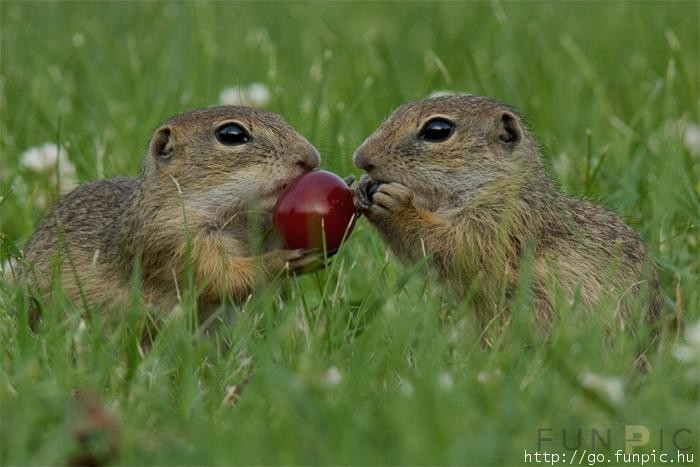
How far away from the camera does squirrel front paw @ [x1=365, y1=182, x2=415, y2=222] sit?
181 inches

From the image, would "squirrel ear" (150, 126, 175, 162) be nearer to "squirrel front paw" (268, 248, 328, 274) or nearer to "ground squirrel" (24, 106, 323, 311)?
"ground squirrel" (24, 106, 323, 311)

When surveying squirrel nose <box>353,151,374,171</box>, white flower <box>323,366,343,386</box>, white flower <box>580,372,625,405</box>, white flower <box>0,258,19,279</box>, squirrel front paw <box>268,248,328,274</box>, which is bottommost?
white flower <box>580,372,625,405</box>

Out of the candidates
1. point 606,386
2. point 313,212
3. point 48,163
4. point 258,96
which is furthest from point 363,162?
point 258,96

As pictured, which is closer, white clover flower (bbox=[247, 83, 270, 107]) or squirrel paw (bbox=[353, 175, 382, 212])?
squirrel paw (bbox=[353, 175, 382, 212])

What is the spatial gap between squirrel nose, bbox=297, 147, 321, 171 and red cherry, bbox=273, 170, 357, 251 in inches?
3.5

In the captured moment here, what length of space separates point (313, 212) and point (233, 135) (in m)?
0.57

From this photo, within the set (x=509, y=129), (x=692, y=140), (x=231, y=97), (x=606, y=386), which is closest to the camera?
(x=606, y=386)

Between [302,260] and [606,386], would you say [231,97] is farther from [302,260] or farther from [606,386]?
[606,386]

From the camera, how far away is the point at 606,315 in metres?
4.25

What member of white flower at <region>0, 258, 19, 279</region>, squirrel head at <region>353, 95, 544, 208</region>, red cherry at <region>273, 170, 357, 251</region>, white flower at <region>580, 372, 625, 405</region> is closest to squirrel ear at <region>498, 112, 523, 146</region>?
squirrel head at <region>353, 95, 544, 208</region>

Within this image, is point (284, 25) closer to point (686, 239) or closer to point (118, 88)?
point (118, 88)

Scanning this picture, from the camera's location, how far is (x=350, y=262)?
16.4 ft

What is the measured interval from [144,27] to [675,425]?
6.34 m

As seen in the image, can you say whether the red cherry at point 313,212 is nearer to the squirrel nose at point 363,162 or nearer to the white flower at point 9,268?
the squirrel nose at point 363,162
